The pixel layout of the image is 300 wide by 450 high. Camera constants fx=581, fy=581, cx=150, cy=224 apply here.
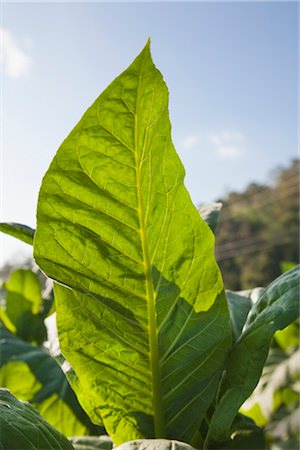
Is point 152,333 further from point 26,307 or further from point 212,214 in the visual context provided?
point 26,307

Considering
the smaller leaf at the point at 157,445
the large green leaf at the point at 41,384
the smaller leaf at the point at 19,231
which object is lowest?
the large green leaf at the point at 41,384

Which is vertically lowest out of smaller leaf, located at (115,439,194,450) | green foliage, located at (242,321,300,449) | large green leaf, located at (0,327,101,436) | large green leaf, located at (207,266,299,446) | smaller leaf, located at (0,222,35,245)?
green foliage, located at (242,321,300,449)

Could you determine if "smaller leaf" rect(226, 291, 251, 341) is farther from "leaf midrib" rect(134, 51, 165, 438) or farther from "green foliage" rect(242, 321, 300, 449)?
"green foliage" rect(242, 321, 300, 449)

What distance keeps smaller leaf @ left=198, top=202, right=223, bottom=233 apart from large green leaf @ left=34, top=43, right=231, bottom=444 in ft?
0.54

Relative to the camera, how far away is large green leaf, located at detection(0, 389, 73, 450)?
1.39 feet

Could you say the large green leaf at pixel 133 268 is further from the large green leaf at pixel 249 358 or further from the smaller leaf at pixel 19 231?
the smaller leaf at pixel 19 231

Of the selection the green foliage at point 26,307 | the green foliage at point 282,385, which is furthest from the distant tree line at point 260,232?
the green foliage at point 26,307

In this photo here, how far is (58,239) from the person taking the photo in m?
0.50

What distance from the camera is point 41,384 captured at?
2.91 ft

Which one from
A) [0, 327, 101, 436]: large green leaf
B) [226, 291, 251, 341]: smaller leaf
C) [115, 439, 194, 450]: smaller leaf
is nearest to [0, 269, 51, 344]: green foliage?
[0, 327, 101, 436]: large green leaf

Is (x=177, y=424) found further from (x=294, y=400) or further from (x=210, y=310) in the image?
(x=294, y=400)

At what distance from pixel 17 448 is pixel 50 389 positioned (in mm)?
455

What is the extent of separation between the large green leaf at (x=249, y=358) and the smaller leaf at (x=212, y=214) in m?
0.15

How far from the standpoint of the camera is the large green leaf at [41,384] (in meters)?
0.79
